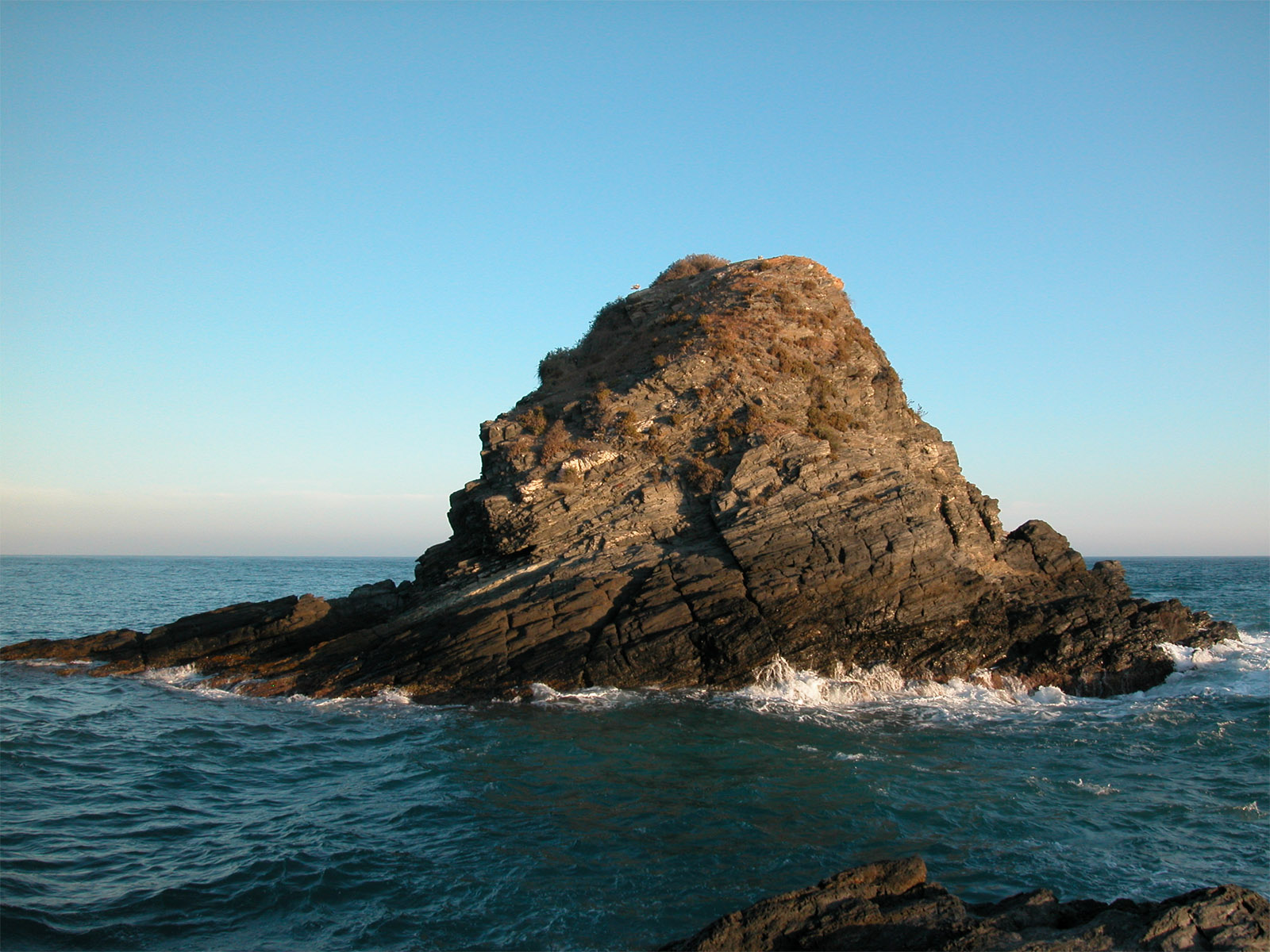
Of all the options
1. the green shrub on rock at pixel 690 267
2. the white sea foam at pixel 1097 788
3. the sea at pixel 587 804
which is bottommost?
the white sea foam at pixel 1097 788

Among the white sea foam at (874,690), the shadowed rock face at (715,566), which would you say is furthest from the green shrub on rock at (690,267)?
the white sea foam at (874,690)

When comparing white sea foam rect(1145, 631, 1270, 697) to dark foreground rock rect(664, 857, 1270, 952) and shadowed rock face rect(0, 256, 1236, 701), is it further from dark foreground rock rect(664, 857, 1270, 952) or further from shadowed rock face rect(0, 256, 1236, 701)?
dark foreground rock rect(664, 857, 1270, 952)

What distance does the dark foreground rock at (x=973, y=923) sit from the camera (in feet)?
25.7

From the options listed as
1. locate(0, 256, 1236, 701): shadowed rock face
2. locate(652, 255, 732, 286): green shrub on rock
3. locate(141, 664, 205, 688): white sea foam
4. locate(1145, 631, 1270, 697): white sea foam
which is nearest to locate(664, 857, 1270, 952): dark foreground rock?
locate(0, 256, 1236, 701): shadowed rock face

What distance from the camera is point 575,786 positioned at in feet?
49.1

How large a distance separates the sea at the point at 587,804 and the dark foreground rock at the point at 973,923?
1.70 meters

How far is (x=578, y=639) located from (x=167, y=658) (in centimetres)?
1500

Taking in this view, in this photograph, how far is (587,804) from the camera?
46.4 feet

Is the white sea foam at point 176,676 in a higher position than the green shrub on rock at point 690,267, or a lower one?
lower

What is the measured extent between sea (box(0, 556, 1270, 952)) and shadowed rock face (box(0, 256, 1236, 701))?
3.77 ft

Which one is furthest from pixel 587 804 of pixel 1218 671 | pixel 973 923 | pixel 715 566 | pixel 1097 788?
pixel 1218 671

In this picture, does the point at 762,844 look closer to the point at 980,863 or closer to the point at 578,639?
the point at 980,863

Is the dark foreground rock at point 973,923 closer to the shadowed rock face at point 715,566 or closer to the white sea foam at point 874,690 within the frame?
the white sea foam at point 874,690

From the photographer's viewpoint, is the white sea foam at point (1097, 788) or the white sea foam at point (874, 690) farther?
the white sea foam at point (874, 690)
